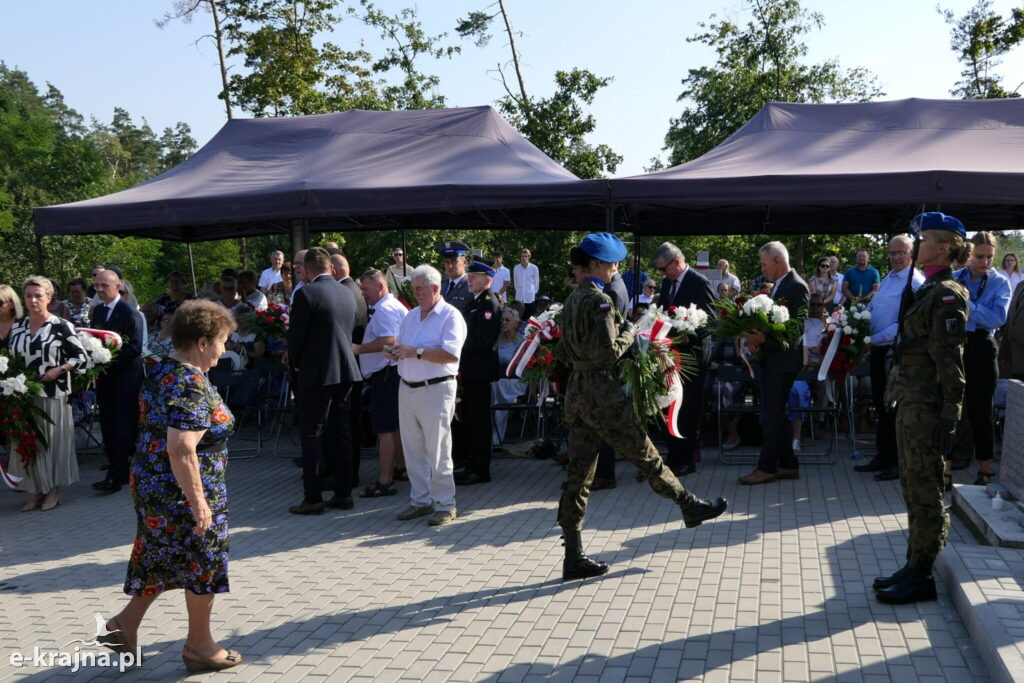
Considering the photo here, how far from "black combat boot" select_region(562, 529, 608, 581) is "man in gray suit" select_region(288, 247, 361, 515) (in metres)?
2.58

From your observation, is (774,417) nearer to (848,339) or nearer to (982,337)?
(848,339)

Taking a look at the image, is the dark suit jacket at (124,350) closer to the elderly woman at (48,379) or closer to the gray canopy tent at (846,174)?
the elderly woman at (48,379)

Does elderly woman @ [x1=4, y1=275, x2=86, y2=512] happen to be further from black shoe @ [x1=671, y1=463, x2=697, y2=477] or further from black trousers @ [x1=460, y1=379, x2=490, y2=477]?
black shoe @ [x1=671, y1=463, x2=697, y2=477]

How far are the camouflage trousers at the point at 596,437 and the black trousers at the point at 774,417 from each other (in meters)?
2.71

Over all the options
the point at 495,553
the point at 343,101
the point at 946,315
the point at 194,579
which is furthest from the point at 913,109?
the point at 343,101

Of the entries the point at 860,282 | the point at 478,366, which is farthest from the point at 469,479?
the point at 860,282

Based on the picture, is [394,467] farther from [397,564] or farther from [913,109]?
[913,109]

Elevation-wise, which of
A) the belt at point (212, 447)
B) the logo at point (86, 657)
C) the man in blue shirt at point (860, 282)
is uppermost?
the man in blue shirt at point (860, 282)

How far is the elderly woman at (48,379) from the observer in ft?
25.1

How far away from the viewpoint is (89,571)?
592 centimetres

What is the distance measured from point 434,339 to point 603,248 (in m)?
1.88

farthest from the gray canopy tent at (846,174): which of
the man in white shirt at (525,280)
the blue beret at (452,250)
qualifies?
the man in white shirt at (525,280)

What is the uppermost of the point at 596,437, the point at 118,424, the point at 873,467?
the point at 596,437

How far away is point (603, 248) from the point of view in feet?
17.6
